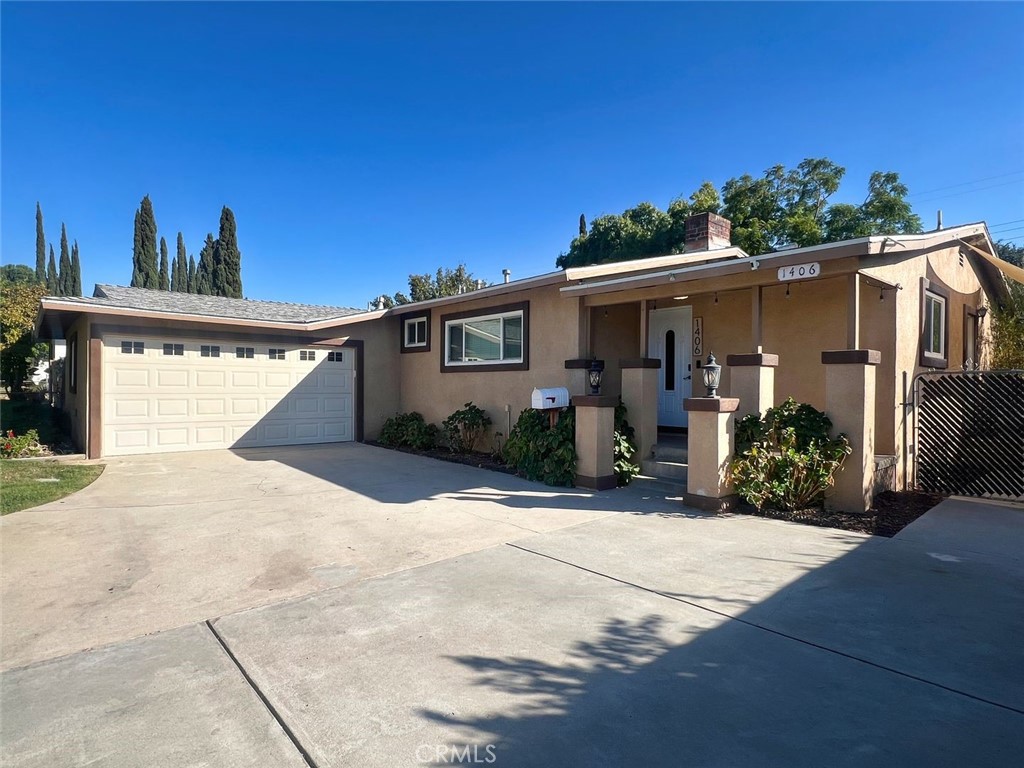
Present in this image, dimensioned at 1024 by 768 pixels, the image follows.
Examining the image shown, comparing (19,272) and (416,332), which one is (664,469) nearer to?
(416,332)

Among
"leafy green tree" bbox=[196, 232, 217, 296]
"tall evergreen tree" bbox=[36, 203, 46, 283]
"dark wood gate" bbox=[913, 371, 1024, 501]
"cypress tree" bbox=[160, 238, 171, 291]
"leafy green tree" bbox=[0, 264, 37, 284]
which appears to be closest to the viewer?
"dark wood gate" bbox=[913, 371, 1024, 501]

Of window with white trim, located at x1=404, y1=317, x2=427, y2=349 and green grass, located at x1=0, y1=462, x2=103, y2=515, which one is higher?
window with white trim, located at x1=404, y1=317, x2=427, y2=349

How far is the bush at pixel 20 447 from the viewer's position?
9.99 m

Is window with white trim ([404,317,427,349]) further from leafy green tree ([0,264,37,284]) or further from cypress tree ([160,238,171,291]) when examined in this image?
leafy green tree ([0,264,37,284])

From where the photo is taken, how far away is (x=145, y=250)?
127ft

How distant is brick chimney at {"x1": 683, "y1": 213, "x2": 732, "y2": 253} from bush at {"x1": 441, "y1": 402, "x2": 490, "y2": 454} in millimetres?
5142

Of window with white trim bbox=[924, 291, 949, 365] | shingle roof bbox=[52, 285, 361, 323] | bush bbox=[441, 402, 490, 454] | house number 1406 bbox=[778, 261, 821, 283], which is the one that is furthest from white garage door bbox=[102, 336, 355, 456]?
window with white trim bbox=[924, 291, 949, 365]

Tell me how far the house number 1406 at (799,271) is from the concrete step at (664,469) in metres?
2.90

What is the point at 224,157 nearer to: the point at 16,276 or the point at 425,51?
the point at 425,51

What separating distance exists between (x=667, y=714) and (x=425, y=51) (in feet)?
40.0

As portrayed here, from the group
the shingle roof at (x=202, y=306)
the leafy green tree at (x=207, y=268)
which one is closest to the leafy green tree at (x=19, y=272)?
the leafy green tree at (x=207, y=268)

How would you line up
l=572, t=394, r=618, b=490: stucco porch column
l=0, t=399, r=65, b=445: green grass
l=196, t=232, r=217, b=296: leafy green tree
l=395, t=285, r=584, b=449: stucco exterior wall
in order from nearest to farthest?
l=572, t=394, r=618, b=490: stucco porch column < l=395, t=285, r=584, b=449: stucco exterior wall < l=0, t=399, r=65, b=445: green grass < l=196, t=232, r=217, b=296: leafy green tree

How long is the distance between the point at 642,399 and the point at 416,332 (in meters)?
6.70

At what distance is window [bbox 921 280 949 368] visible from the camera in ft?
27.7
